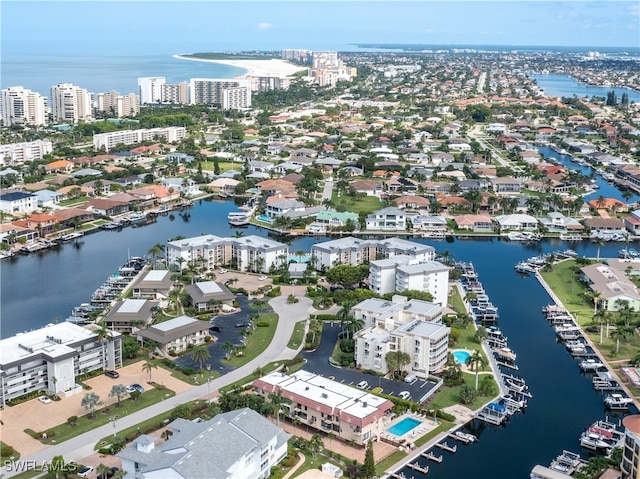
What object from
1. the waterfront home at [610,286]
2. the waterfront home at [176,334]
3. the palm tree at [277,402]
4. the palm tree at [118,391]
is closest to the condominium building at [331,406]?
the palm tree at [277,402]

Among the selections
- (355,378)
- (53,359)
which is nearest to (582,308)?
(355,378)

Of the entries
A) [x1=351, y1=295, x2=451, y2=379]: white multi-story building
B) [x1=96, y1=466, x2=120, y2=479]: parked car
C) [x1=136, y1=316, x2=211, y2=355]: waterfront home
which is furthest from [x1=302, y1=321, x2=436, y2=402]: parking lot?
[x1=96, y1=466, x2=120, y2=479]: parked car

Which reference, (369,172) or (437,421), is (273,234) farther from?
(437,421)

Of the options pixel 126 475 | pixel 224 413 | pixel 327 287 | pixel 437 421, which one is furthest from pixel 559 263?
pixel 126 475

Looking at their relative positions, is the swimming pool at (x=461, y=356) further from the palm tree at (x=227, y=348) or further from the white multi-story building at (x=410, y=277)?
the palm tree at (x=227, y=348)

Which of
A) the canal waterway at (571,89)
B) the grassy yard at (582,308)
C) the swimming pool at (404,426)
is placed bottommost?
the swimming pool at (404,426)

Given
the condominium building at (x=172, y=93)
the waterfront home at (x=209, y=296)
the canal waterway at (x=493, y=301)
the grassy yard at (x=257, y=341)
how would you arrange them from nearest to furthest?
the canal waterway at (x=493, y=301) < the grassy yard at (x=257, y=341) < the waterfront home at (x=209, y=296) < the condominium building at (x=172, y=93)

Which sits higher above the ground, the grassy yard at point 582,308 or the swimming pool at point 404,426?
the grassy yard at point 582,308

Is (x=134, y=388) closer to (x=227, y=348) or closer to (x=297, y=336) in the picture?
(x=227, y=348)
